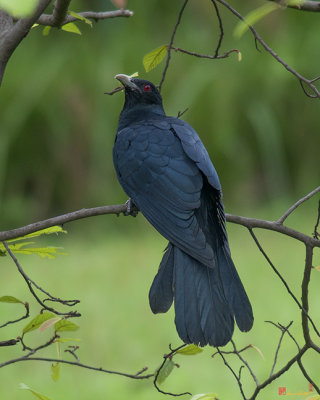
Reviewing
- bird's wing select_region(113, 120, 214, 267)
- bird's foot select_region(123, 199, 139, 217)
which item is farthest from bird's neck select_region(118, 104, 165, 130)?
bird's foot select_region(123, 199, 139, 217)

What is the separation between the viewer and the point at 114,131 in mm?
5918

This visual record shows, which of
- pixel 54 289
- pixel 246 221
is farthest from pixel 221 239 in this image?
pixel 54 289

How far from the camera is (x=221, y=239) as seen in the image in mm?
2230

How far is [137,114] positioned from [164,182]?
66cm

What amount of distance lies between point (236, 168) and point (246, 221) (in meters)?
4.40

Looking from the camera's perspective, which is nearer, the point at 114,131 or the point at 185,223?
the point at 185,223

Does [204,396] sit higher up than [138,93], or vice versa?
[138,93]

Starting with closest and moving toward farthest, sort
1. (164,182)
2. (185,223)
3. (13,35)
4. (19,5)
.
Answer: (19,5), (13,35), (185,223), (164,182)

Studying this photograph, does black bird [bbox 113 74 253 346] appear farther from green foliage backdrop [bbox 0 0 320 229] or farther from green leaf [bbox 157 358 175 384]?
green foliage backdrop [bbox 0 0 320 229]

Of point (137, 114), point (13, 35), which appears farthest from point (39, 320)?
point (137, 114)

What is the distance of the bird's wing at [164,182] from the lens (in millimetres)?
2143

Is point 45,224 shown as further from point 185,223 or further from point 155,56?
point 185,223

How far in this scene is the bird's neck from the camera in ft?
9.49

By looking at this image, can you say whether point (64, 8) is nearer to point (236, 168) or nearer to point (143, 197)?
point (143, 197)
